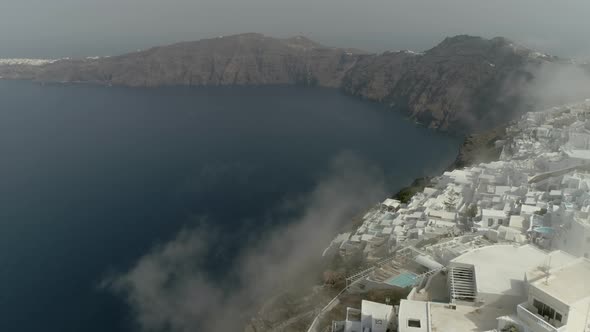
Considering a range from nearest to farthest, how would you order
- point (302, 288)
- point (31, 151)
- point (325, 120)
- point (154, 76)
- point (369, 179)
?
point (302, 288), point (369, 179), point (31, 151), point (325, 120), point (154, 76)

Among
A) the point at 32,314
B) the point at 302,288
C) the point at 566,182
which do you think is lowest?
the point at 32,314

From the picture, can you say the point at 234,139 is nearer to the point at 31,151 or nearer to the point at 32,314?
the point at 31,151

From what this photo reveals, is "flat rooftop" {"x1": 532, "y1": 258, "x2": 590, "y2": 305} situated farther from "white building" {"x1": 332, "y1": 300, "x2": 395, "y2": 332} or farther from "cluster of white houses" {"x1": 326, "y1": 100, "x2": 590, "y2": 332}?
"white building" {"x1": 332, "y1": 300, "x2": 395, "y2": 332}

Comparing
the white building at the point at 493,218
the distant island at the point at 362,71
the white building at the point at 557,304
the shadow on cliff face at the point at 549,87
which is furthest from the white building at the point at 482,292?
the distant island at the point at 362,71

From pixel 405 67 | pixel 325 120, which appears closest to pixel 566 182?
pixel 325 120

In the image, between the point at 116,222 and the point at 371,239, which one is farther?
the point at 116,222

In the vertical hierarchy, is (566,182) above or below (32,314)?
above

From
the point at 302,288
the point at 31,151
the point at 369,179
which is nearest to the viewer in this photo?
the point at 302,288

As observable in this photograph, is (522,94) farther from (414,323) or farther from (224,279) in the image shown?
(414,323)
